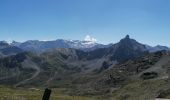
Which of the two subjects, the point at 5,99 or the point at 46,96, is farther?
the point at 5,99

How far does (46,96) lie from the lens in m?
14.6

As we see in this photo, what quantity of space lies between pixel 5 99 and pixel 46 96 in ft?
61.0

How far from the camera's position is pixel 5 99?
32094 mm
